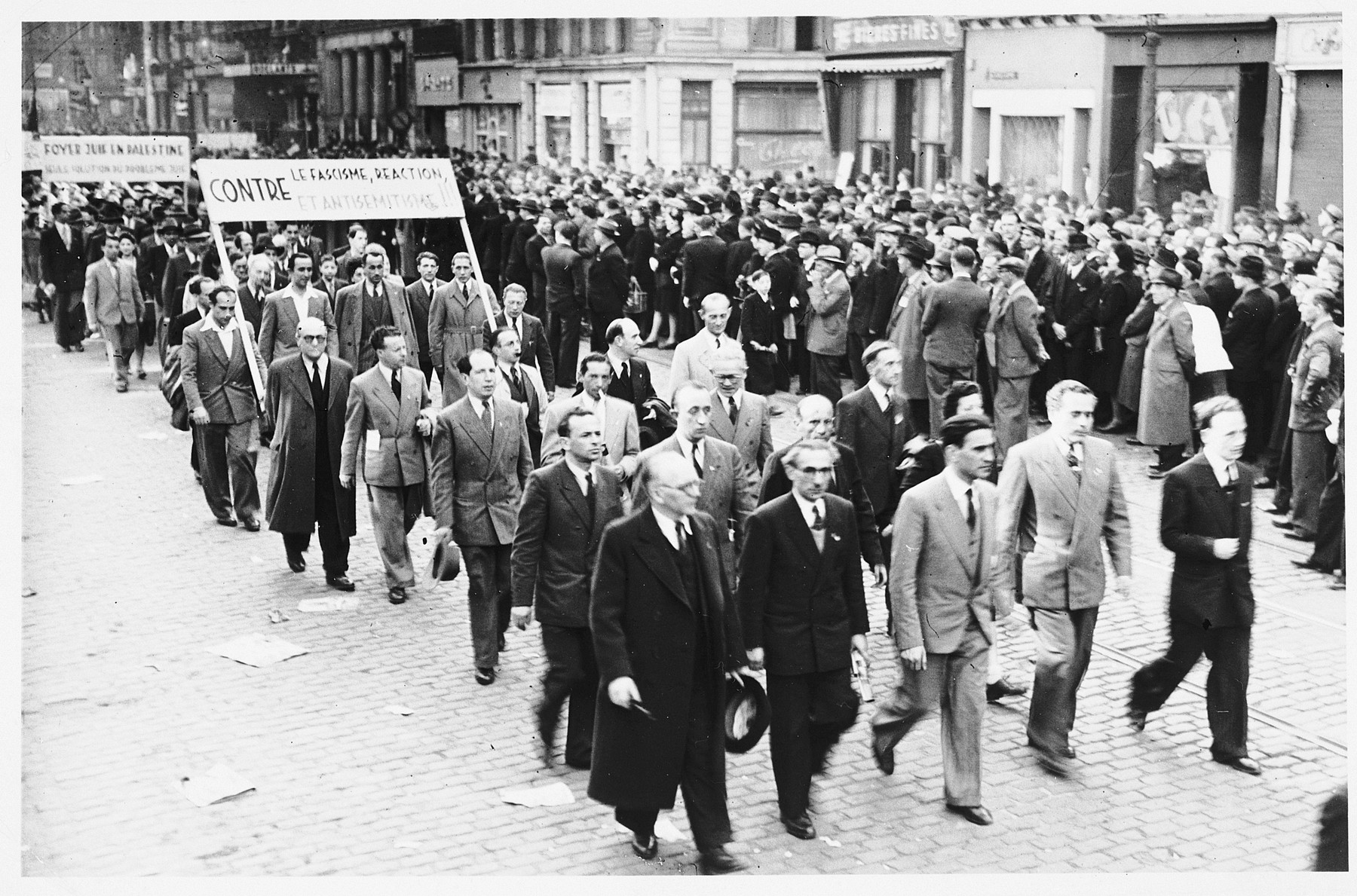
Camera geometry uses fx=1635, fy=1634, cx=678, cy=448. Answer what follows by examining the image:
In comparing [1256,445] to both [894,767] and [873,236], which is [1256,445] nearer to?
[873,236]

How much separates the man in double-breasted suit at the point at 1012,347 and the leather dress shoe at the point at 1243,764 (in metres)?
5.69

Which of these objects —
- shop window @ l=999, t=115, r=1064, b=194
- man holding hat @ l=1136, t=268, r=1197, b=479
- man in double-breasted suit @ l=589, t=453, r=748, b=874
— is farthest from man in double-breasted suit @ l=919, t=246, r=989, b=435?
shop window @ l=999, t=115, r=1064, b=194

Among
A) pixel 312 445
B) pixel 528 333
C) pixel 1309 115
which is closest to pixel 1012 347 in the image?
pixel 528 333

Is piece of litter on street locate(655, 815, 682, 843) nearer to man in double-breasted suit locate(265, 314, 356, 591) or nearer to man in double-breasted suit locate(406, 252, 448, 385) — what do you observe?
man in double-breasted suit locate(265, 314, 356, 591)

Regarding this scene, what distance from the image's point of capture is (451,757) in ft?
25.2

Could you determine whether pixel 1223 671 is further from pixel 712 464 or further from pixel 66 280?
pixel 66 280

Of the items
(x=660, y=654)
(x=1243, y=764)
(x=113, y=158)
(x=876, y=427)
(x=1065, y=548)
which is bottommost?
(x=1243, y=764)

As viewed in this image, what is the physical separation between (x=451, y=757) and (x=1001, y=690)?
2.85 meters

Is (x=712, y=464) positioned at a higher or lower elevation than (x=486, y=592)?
higher

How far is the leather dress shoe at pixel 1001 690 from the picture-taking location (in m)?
8.43

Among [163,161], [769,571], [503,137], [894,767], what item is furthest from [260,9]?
[503,137]

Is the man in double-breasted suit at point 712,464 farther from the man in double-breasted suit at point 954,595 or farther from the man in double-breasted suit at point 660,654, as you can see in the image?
the man in double-breasted suit at point 660,654

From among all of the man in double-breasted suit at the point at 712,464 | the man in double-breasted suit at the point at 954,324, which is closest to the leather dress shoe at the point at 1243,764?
the man in double-breasted suit at the point at 712,464

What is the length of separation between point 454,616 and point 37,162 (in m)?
18.8
